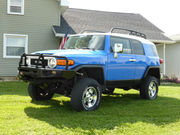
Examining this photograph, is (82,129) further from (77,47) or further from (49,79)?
(77,47)

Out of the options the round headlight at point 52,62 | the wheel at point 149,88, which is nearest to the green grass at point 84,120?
the round headlight at point 52,62

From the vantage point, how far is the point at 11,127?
432cm

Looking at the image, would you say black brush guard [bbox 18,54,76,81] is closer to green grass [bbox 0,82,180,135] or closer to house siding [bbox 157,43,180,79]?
green grass [bbox 0,82,180,135]

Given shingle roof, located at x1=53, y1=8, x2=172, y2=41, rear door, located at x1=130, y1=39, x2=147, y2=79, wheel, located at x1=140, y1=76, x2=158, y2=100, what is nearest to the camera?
rear door, located at x1=130, y1=39, x2=147, y2=79

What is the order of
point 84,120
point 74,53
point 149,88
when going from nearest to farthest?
point 84,120 → point 74,53 → point 149,88

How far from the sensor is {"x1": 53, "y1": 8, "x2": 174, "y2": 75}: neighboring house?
626 inches

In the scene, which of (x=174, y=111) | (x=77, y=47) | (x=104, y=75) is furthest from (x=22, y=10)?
(x=174, y=111)

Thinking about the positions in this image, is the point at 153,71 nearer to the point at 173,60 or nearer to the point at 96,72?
the point at 96,72

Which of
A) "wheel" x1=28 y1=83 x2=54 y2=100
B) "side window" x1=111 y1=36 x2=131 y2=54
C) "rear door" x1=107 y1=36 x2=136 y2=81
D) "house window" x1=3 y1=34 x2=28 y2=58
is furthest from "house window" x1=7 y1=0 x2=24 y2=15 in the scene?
"rear door" x1=107 y1=36 x2=136 y2=81

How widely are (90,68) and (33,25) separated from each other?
964cm

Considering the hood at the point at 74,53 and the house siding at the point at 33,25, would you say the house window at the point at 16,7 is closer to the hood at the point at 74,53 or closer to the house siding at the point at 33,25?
the house siding at the point at 33,25

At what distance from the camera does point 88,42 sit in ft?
21.4

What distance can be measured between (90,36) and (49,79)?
190cm

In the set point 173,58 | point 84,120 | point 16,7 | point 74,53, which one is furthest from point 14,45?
point 173,58
